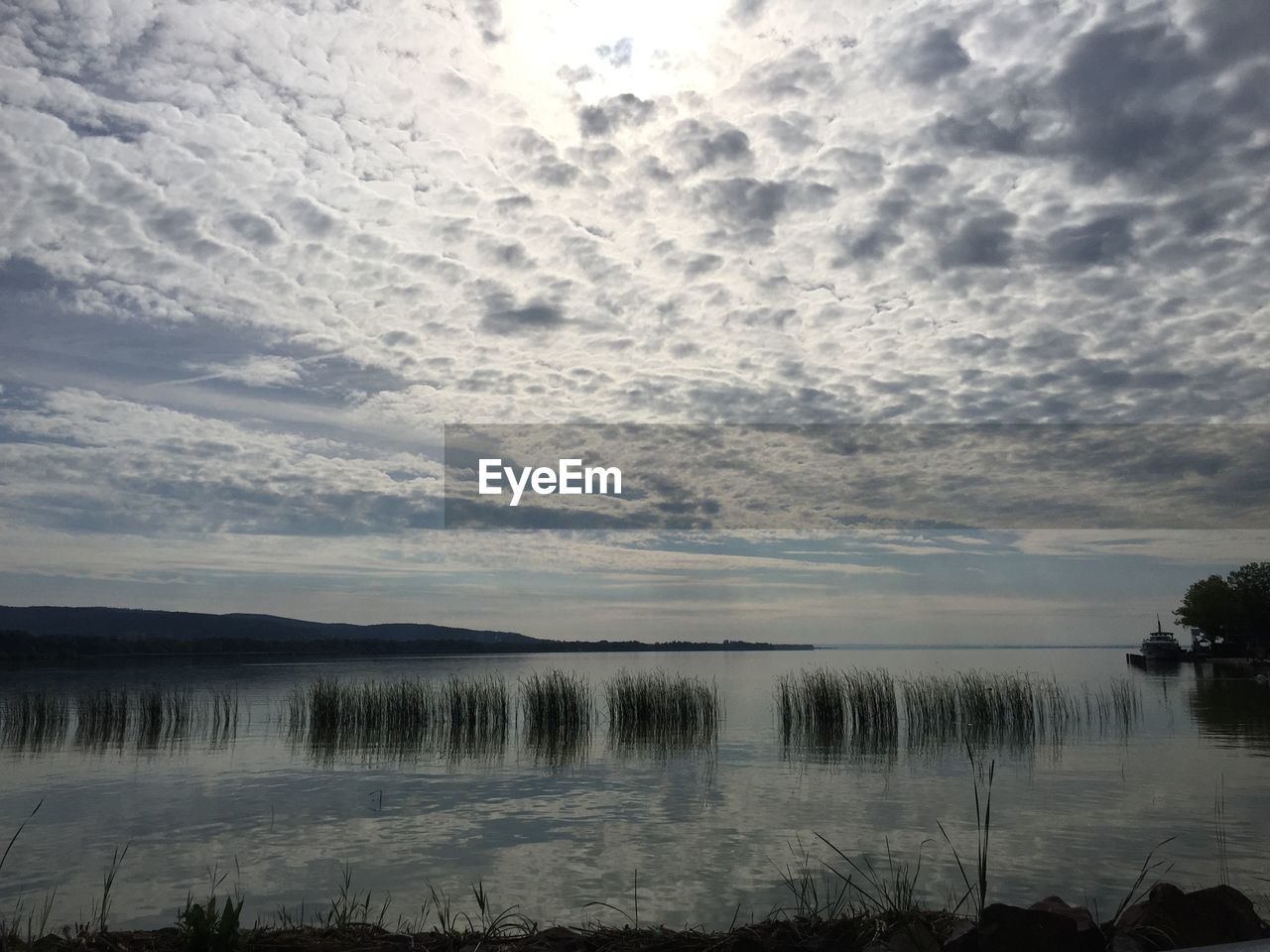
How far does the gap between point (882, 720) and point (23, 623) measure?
103 m

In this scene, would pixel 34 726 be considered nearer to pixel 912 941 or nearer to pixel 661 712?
pixel 661 712

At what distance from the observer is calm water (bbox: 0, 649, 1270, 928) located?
28.6 ft

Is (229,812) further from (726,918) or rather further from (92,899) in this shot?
(726,918)

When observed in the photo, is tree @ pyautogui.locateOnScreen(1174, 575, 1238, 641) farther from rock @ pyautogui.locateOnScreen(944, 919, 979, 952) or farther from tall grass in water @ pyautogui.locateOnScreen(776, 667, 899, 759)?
rock @ pyautogui.locateOnScreen(944, 919, 979, 952)

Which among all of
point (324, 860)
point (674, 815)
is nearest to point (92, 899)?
point (324, 860)

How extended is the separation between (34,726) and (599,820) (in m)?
17.7

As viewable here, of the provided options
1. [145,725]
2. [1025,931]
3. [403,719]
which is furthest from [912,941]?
[145,725]

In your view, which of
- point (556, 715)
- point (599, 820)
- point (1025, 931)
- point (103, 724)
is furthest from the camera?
point (103, 724)

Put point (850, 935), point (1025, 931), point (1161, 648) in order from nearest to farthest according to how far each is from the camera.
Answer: point (1025, 931), point (850, 935), point (1161, 648)

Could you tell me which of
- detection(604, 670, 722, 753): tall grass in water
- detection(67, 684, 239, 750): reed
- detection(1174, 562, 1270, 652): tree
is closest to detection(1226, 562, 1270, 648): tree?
detection(1174, 562, 1270, 652): tree

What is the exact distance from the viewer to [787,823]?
11.7m

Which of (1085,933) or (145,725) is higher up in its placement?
(1085,933)

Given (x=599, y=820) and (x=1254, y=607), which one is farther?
(x=1254, y=607)

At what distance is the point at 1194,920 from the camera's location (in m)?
4.81
